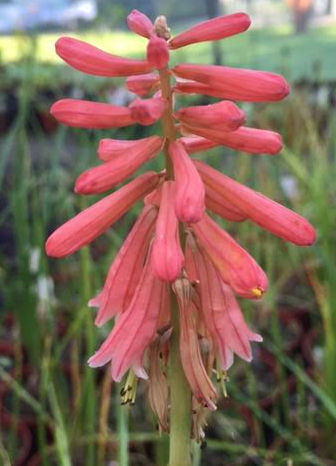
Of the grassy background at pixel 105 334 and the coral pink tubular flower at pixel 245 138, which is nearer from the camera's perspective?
the coral pink tubular flower at pixel 245 138

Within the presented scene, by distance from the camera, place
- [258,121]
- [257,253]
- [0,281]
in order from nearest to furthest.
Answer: [0,281]
[257,253]
[258,121]

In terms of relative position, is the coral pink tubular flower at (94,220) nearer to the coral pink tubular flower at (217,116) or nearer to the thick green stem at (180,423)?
the coral pink tubular flower at (217,116)

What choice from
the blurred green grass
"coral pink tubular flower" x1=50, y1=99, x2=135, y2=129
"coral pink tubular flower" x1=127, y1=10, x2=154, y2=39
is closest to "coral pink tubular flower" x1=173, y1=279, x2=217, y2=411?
"coral pink tubular flower" x1=50, y1=99, x2=135, y2=129

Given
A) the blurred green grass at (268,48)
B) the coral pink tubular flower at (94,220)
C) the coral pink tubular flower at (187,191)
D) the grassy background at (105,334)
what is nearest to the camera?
the coral pink tubular flower at (187,191)

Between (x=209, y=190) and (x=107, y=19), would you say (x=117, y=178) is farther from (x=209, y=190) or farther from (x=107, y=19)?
(x=107, y=19)

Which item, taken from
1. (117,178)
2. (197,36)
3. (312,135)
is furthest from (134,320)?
(312,135)

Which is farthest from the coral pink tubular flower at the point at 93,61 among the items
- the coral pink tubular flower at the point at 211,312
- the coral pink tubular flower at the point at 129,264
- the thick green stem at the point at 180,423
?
the thick green stem at the point at 180,423
